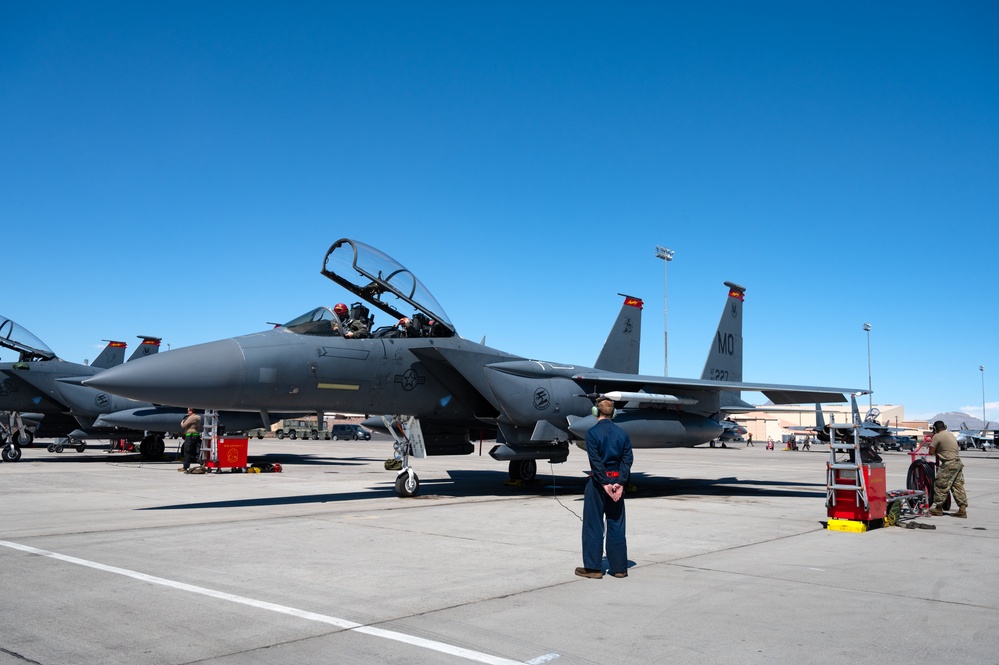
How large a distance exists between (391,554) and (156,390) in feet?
12.4

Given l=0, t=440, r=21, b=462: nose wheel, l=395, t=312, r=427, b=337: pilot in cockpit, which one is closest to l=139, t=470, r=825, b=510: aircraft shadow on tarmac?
l=395, t=312, r=427, b=337: pilot in cockpit

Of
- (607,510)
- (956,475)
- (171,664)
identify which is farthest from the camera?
(956,475)

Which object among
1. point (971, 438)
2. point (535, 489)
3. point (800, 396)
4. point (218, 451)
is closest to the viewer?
point (535, 489)

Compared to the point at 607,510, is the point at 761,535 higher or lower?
lower

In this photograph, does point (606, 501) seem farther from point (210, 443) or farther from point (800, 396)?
point (210, 443)

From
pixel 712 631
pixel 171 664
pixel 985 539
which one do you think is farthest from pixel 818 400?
pixel 171 664

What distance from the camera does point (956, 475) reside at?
10.5 meters

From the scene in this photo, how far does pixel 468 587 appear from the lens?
5.35 m

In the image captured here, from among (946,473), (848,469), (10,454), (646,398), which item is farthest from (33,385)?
(946,473)

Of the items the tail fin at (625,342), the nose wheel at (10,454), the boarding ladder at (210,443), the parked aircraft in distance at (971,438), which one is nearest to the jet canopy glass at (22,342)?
the nose wheel at (10,454)

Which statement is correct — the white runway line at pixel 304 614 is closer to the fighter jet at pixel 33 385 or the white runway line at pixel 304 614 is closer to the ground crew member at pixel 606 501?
the ground crew member at pixel 606 501

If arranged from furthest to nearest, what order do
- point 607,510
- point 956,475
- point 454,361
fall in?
point 454,361, point 956,475, point 607,510

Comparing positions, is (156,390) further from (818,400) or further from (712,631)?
(818,400)

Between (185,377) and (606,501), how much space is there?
5.38 metres
